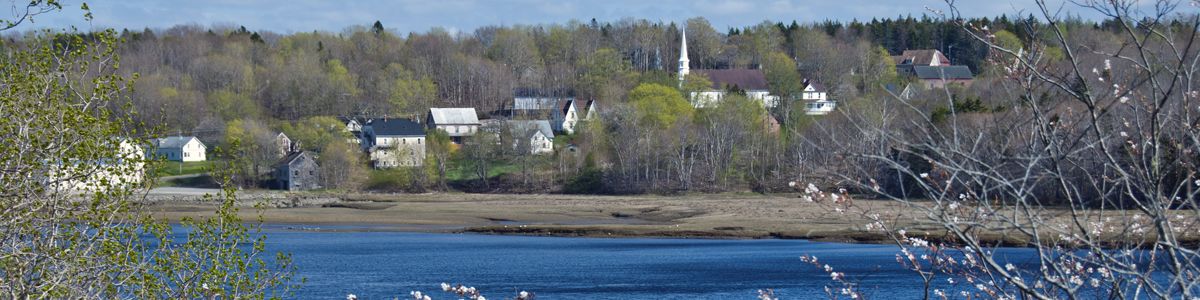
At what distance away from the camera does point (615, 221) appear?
5275 centimetres

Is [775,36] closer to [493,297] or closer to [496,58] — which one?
[496,58]

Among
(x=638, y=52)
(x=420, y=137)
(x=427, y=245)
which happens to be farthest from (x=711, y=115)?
(x=638, y=52)

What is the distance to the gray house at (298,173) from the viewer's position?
74.8 metres

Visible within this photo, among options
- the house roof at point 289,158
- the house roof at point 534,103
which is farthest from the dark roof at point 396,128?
the house roof at point 534,103

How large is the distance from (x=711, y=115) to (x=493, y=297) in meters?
50.2

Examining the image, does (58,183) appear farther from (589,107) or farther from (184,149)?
(589,107)

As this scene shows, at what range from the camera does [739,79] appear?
11900 centimetres

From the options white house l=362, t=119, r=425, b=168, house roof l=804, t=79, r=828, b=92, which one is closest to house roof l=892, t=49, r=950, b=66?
house roof l=804, t=79, r=828, b=92

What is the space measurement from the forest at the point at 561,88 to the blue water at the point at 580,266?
4.44 meters

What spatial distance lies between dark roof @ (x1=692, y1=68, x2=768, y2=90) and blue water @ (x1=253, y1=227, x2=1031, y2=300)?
73.1m

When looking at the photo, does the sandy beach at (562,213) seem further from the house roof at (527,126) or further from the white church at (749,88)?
the white church at (749,88)

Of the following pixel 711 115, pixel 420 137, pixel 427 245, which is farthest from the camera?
pixel 420 137

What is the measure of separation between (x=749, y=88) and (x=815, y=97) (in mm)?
9061

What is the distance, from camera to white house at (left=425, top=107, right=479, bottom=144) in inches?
3875
